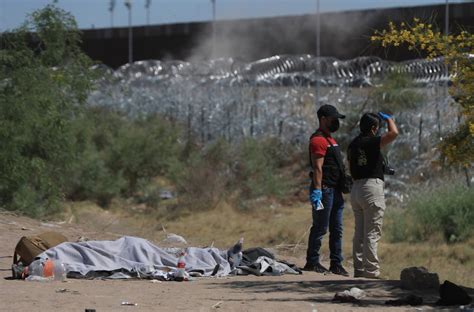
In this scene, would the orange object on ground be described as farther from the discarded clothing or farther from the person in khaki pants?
the person in khaki pants

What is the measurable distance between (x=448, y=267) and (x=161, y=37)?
29.4 m

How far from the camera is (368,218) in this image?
1089 centimetres

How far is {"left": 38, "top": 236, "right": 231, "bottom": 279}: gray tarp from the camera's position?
10.9m

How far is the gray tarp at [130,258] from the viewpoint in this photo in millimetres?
10875

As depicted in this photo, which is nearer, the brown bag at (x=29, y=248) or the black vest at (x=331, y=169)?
the brown bag at (x=29, y=248)

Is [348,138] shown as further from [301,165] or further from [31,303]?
[31,303]

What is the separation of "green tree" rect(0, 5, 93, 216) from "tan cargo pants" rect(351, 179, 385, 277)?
817 centimetres

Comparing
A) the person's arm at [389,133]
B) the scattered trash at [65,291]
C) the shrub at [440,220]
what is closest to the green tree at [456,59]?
the person's arm at [389,133]

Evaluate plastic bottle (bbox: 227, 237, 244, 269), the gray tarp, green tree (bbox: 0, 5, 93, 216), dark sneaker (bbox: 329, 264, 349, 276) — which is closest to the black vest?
dark sneaker (bbox: 329, 264, 349, 276)

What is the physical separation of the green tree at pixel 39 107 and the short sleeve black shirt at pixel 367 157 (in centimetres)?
838

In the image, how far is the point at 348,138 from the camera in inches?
943

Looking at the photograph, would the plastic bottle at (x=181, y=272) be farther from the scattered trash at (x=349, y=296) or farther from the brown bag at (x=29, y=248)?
the scattered trash at (x=349, y=296)

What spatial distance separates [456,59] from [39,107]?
1086 cm

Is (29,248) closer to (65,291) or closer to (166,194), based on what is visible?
(65,291)
